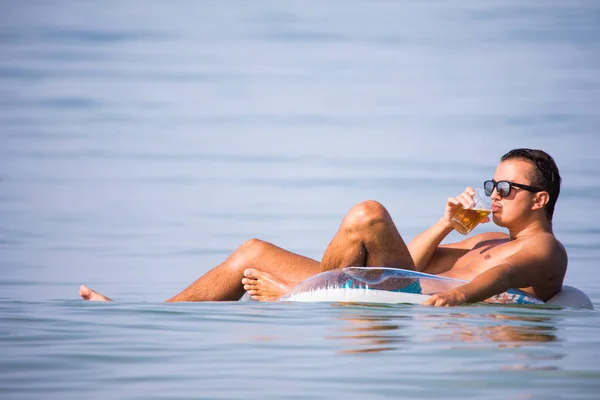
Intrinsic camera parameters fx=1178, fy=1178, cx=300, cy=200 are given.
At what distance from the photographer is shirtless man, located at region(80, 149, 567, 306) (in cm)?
588

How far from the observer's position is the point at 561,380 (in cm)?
371

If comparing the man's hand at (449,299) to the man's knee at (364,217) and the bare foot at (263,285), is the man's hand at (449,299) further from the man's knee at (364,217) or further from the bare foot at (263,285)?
the bare foot at (263,285)

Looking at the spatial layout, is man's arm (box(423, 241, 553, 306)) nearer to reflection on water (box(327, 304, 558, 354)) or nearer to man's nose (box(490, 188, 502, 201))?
reflection on water (box(327, 304, 558, 354))

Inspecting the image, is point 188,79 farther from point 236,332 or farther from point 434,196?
point 236,332

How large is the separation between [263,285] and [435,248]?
1.03 meters

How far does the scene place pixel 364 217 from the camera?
19.0ft

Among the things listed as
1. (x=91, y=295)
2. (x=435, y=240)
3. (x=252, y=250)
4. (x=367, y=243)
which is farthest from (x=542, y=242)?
(x=91, y=295)

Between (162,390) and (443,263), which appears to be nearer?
(162,390)

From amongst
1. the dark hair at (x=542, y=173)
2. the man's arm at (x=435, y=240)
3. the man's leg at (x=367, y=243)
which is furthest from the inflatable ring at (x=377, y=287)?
the dark hair at (x=542, y=173)

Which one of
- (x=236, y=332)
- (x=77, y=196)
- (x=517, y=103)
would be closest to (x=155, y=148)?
(x=77, y=196)

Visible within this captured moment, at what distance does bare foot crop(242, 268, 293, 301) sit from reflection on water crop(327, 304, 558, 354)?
0.81 m

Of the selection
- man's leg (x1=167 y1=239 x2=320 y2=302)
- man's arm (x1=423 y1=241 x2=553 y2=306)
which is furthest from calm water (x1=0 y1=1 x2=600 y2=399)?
man's leg (x1=167 y1=239 x2=320 y2=302)

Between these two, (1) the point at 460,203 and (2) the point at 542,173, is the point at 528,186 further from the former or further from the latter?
(1) the point at 460,203

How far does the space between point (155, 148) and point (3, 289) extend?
1076cm
